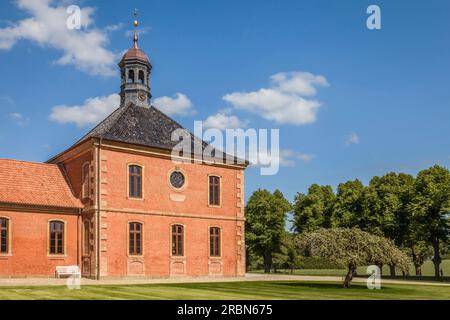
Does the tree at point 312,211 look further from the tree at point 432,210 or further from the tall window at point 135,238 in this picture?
the tall window at point 135,238

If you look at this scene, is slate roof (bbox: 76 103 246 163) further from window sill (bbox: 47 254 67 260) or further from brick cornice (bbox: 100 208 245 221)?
window sill (bbox: 47 254 67 260)

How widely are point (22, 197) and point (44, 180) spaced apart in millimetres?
2518

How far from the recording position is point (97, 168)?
28750mm

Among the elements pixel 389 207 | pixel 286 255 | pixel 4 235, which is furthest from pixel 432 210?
pixel 4 235

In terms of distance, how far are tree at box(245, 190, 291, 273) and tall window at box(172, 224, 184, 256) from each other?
1805cm

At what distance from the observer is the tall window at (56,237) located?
94.2 feet

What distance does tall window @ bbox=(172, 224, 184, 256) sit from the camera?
102ft

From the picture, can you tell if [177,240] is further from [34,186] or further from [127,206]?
[34,186]

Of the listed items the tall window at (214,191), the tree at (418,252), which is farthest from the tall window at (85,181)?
the tree at (418,252)

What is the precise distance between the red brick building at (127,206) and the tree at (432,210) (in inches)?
472

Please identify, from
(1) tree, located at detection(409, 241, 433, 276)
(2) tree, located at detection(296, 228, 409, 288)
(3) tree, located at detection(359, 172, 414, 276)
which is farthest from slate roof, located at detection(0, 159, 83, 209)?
(1) tree, located at detection(409, 241, 433, 276)

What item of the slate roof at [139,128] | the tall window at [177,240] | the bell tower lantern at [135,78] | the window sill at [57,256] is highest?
the bell tower lantern at [135,78]
